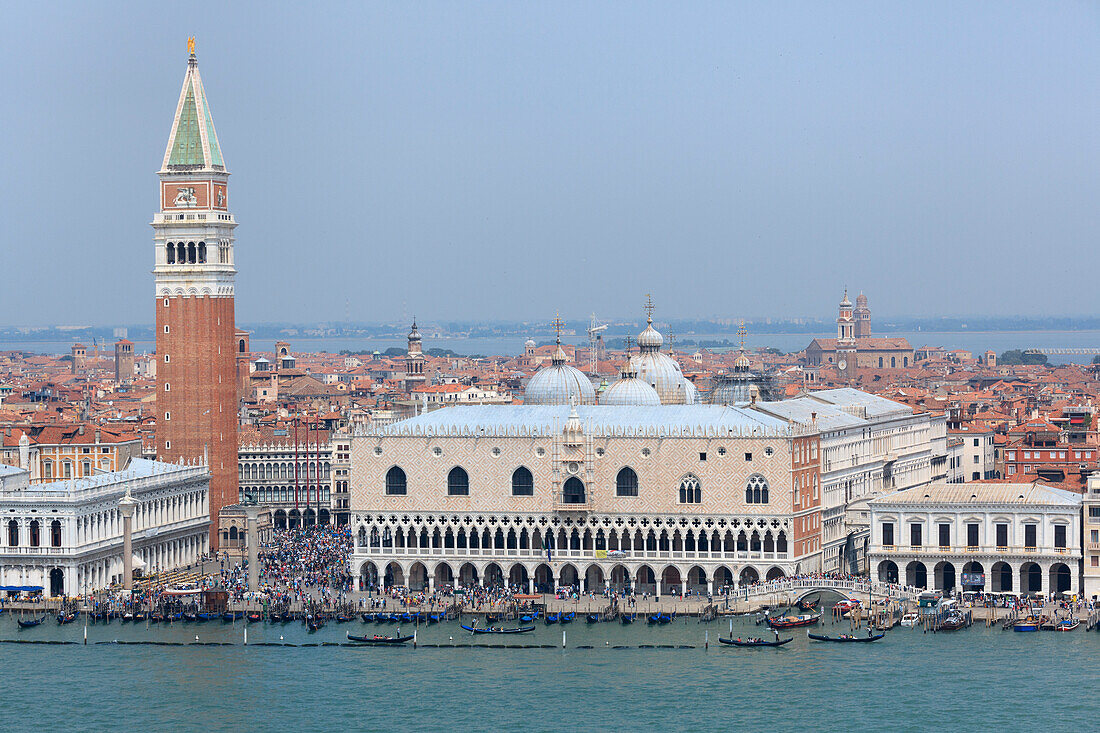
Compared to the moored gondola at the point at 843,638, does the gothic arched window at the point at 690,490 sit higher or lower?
higher

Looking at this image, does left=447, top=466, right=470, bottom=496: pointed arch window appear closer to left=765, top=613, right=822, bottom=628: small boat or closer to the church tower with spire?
left=765, top=613, right=822, bottom=628: small boat

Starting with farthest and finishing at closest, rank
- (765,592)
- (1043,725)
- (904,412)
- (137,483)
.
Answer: (904,412) < (137,483) < (765,592) < (1043,725)

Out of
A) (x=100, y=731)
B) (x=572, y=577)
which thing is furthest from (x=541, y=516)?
(x=100, y=731)

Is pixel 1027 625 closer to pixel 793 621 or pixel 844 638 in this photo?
pixel 844 638

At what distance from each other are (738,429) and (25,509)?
19983 mm

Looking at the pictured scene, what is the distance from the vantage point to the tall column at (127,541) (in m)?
66.6

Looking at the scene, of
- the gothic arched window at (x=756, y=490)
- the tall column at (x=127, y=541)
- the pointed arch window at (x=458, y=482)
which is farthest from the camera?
the pointed arch window at (x=458, y=482)

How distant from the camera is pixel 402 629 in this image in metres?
62.2

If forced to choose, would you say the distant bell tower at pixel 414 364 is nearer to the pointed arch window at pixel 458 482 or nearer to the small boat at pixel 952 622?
the pointed arch window at pixel 458 482

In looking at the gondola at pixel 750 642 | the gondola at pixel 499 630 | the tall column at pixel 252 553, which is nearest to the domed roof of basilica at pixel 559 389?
the tall column at pixel 252 553

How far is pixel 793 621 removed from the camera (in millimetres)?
60938

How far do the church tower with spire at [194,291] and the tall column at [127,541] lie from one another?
8314 mm

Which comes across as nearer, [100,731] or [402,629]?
[100,731]

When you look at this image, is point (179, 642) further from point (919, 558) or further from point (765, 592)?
point (919, 558)
